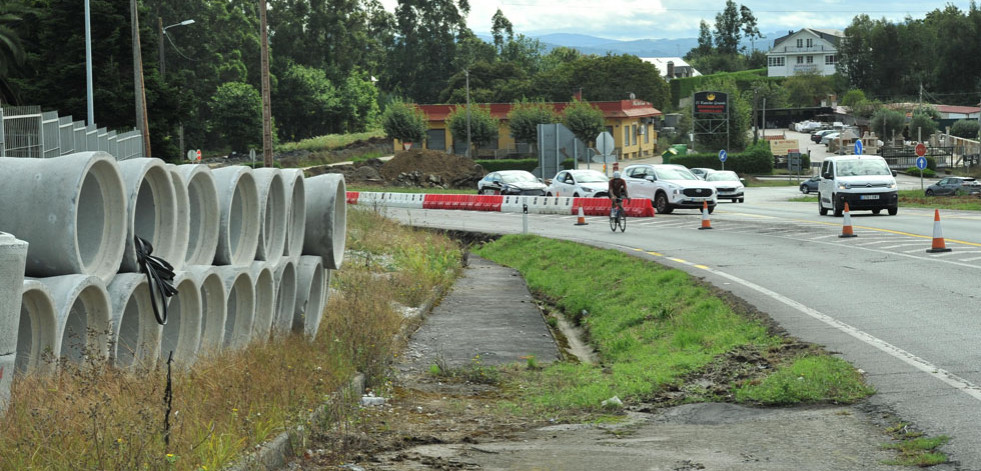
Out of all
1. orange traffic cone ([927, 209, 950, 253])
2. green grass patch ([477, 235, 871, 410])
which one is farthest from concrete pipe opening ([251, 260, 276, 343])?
orange traffic cone ([927, 209, 950, 253])

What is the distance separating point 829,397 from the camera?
837cm

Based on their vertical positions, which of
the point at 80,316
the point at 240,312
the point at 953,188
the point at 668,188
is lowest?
the point at 953,188

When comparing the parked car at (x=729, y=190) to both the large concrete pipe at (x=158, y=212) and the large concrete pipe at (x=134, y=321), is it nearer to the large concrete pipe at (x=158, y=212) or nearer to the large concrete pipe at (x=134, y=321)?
the large concrete pipe at (x=158, y=212)

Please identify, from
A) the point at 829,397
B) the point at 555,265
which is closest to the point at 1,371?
the point at 829,397

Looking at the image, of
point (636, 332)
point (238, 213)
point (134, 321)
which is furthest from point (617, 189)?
point (134, 321)

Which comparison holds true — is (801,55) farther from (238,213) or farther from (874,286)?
(238,213)

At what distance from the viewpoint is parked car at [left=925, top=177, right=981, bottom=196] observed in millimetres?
53719

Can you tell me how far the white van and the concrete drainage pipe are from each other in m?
25.4

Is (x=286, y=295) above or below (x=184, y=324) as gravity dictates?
below

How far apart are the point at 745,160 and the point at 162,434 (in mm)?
79878

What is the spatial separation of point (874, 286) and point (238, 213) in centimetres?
854

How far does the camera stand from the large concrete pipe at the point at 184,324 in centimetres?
841

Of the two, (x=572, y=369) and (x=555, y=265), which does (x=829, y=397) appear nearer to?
(x=572, y=369)

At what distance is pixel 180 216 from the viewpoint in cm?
862
